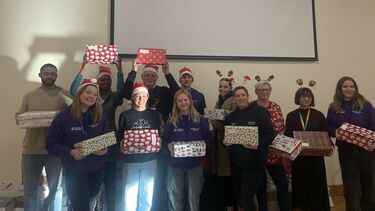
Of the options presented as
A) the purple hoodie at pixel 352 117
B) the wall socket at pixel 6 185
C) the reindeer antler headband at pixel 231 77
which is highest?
the reindeer antler headband at pixel 231 77

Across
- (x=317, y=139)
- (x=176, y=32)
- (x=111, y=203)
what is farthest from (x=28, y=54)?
(x=317, y=139)

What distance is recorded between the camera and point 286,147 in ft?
8.77

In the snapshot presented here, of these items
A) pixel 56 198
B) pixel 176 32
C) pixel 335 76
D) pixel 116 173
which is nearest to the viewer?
A: pixel 56 198

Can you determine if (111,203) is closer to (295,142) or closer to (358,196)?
(295,142)

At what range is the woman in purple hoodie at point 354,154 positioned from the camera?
2.70 metres

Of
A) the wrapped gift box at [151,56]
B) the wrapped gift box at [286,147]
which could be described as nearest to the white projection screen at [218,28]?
the wrapped gift box at [151,56]

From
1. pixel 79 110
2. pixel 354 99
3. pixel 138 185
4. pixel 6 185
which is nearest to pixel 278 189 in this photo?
pixel 354 99

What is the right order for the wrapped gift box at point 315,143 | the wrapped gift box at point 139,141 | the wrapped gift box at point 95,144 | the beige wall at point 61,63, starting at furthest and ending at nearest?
the beige wall at point 61,63 → the wrapped gift box at point 315,143 → the wrapped gift box at point 139,141 → the wrapped gift box at point 95,144

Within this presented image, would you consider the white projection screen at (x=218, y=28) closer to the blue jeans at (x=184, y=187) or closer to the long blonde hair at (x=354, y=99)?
the long blonde hair at (x=354, y=99)

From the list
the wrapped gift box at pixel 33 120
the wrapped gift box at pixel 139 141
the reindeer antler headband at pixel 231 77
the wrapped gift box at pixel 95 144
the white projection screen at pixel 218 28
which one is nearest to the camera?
the wrapped gift box at pixel 95 144

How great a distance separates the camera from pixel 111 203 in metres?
2.89

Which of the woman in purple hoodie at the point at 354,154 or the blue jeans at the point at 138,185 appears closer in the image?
the blue jeans at the point at 138,185

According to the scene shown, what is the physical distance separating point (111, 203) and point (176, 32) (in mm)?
2446

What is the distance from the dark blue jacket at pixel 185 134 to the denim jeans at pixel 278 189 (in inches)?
27.3
